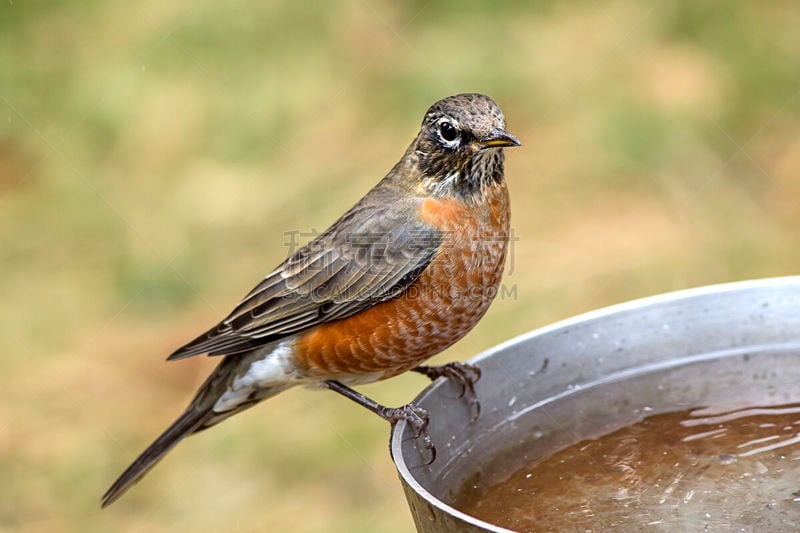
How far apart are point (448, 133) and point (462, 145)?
0.08 metres

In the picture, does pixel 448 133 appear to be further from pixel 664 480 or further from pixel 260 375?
pixel 664 480

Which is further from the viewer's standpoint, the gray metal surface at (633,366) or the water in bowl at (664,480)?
the gray metal surface at (633,366)

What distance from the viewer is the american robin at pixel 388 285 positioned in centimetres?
382

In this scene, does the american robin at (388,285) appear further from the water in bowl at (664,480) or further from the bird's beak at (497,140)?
the water in bowl at (664,480)

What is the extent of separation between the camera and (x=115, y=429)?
656 cm

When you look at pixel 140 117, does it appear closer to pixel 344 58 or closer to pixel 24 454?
pixel 344 58

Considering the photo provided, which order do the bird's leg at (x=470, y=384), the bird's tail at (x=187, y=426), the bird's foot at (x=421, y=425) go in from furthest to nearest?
1. the bird's tail at (x=187, y=426)
2. the bird's leg at (x=470, y=384)
3. the bird's foot at (x=421, y=425)

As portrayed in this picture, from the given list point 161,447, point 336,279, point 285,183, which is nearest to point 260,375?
point 336,279

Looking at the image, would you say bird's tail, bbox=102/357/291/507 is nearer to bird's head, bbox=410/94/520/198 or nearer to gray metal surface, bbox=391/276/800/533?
bird's head, bbox=410/94/520/198

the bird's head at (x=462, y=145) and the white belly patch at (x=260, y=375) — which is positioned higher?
the bird's head at (x=462, y=145)

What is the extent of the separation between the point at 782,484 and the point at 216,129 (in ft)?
22.4

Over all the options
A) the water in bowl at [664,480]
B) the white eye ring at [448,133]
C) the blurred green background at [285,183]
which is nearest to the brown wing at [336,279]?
the white eye ring at [448,133]

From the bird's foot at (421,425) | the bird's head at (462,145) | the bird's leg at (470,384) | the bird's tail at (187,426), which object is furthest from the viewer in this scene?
the bird's tail at (187,426)

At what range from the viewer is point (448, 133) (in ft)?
13.0
